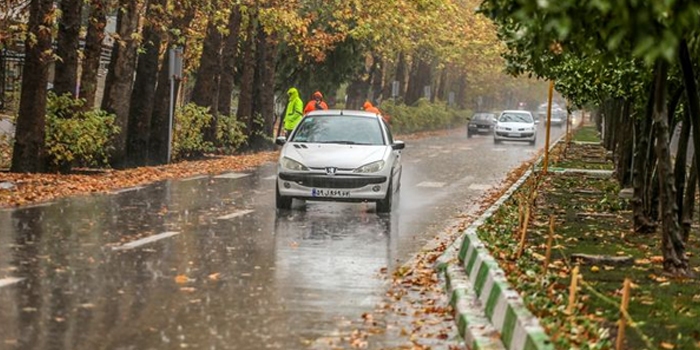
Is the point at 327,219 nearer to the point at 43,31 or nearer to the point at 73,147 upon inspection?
the point at 43,31

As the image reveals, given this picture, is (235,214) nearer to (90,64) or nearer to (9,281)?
(9,281)

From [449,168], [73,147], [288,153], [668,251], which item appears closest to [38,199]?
[288,153]

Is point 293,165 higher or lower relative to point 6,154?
higher

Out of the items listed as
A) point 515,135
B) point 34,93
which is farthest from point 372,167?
point 515,135

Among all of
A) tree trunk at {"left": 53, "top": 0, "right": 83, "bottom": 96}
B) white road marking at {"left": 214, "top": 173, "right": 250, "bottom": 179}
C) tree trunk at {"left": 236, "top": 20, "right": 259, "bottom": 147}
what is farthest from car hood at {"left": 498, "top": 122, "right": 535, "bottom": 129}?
tree trunk at {"left": 53, "top": 0, "right": 83, "bottom": 96}

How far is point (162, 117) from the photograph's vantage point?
107 ft

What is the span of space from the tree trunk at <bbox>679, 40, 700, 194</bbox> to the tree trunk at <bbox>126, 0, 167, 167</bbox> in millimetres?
19939

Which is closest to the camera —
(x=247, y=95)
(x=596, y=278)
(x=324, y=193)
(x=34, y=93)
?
(x=596, y=278)

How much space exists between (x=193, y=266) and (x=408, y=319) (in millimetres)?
3250

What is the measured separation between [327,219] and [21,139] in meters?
7.98

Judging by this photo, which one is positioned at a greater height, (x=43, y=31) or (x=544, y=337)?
(x=43, y=31)

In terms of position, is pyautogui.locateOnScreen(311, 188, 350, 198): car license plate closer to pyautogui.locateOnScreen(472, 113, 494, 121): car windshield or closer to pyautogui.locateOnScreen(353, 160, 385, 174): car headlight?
pyautogui.locateOnScreen(353, 160, 385, 174): car headlight

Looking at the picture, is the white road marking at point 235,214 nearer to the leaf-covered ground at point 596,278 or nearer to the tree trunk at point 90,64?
the leaf-covered ground at point 596,278

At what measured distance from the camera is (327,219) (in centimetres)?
1862
